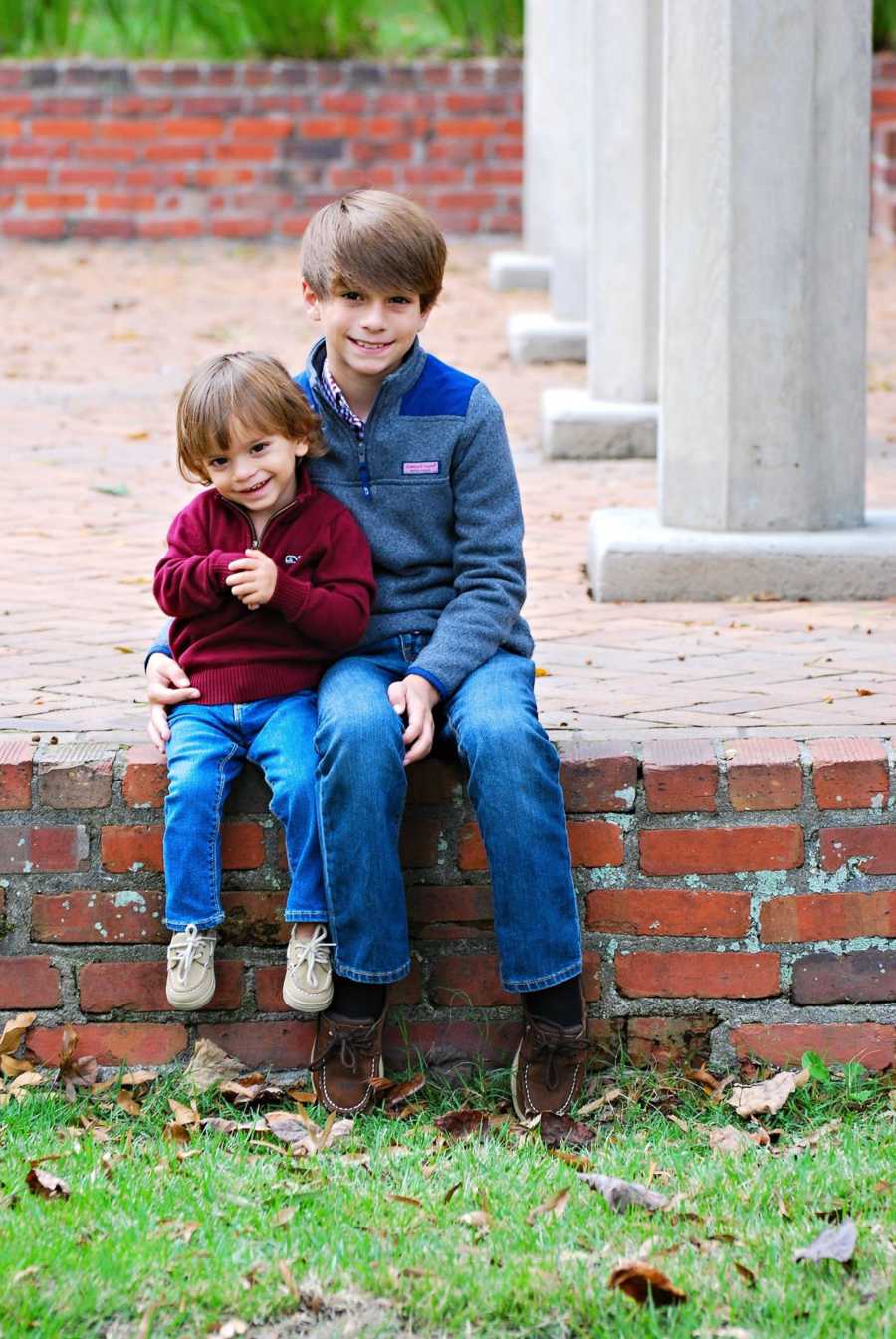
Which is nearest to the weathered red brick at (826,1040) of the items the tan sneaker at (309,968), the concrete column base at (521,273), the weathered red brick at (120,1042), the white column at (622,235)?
the tan sneaker at (309,968)

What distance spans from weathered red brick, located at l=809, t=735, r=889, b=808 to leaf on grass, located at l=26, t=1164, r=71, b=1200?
4.16 feet

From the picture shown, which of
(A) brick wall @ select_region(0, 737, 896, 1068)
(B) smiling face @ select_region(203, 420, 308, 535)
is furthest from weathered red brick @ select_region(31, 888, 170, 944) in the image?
(B) smiling face @ select_region(203, 420, 308, 535)

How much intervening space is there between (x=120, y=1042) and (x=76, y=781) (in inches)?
17.3

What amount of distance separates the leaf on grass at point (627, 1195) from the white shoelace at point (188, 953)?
0.71 meters

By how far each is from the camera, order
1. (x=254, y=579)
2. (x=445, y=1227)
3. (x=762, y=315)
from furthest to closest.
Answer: (x=762, y=315) < (x=254, y=579) < (x=445, y=1227)

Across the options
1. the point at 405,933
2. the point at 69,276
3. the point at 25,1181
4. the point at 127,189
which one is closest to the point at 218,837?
the point at 405,933

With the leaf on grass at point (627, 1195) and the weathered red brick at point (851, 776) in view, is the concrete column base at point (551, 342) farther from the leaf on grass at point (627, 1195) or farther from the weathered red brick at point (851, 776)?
the leaf on grass at point (627, 1195)

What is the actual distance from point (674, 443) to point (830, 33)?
0.94m

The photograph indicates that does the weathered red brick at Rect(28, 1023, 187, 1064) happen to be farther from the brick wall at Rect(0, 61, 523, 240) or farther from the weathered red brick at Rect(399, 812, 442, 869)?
the brick wall at Rect(0, 61, 523, 240)

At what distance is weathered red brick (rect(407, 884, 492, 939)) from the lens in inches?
123

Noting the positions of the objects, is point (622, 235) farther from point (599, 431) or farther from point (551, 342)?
point (551, 342)

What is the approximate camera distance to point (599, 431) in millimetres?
6297

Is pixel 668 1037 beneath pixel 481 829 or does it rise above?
beneath

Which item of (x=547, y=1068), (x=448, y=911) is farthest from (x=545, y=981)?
(x=448, y=911)
